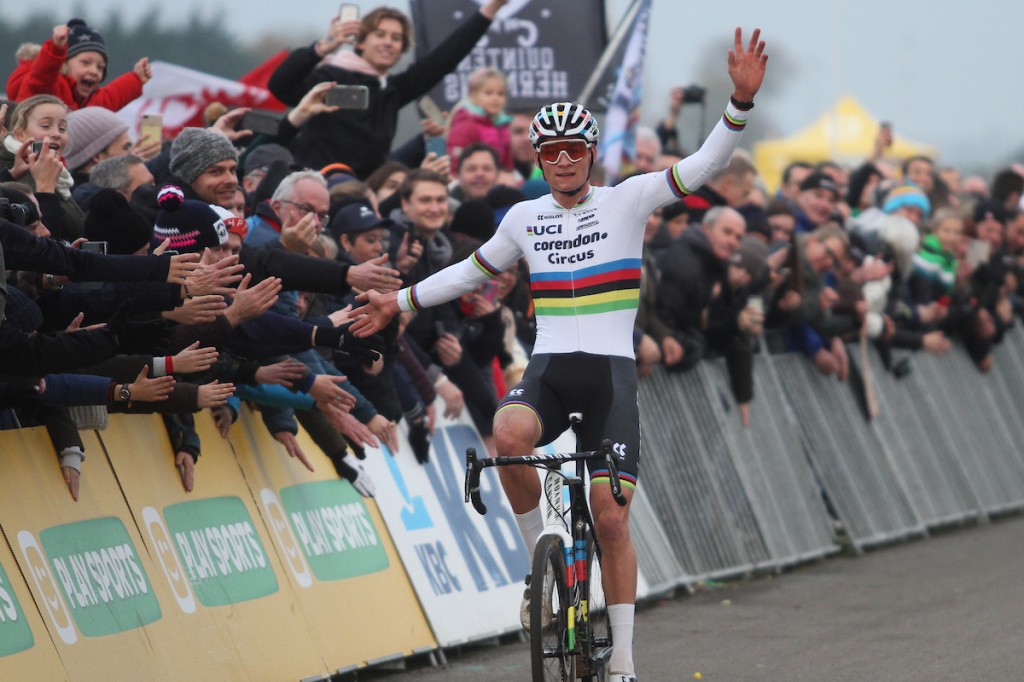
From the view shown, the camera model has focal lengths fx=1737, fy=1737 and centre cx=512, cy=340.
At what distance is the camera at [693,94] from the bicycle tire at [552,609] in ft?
33.2

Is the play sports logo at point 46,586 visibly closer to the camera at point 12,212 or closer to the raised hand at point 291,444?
the camera at point 12,212

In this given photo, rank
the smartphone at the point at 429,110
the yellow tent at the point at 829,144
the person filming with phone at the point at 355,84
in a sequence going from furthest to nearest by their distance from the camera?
the yellow tent at the point at 829,144 < the smartphone at the point at 429,110 < the person filming with phone at the point at 355,84

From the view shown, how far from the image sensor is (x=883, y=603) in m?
12.1

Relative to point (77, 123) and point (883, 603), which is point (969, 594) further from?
point (77, 123)

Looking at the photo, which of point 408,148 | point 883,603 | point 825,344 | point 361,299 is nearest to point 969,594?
point 883,603

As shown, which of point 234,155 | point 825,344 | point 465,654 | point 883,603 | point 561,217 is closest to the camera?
point 561,217

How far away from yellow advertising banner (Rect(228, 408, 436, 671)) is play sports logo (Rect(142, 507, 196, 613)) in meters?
0.85

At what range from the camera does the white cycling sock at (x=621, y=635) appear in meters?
7.66

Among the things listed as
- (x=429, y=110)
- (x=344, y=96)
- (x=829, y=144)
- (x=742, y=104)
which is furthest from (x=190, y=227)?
(x=829, y=144)

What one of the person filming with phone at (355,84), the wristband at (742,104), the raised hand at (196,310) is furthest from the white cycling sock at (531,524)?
the person filming with phone at (355,84)

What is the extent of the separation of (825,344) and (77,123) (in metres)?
8.58

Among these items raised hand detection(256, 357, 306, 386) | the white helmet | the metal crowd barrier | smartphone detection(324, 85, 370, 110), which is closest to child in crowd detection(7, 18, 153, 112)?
smartphone detection(324, 85, 370, 110)

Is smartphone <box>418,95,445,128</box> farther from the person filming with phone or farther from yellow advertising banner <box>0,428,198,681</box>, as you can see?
yellow advertising banner <box>0,428,198,681</box>

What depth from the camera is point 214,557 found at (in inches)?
332
